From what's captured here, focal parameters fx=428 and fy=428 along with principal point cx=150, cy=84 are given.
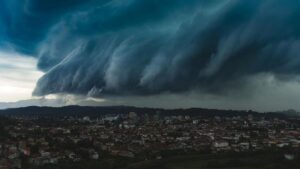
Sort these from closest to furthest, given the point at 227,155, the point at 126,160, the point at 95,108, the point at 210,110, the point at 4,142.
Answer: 1. the point at 126,160
2. the point at 227,155
3. the point at 4,142
4. the point at 210,110
5. the point at 95,108

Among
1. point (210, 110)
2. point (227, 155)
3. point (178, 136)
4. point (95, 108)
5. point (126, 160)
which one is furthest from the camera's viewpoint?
point (95, 108)

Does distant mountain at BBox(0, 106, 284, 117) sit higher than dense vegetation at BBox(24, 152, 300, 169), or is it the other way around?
distant mountain at BBox(0, 106, 284, 117)

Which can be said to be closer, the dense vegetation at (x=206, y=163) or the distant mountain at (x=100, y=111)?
the dense vegetation at (x=206, y=163)

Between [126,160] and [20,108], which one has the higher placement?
[20,108]

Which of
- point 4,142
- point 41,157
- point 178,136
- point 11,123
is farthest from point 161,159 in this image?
point 11,123

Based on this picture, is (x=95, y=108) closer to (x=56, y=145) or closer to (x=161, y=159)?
(x=56, y=145)

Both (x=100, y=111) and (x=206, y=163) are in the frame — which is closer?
(x=206, y=163)

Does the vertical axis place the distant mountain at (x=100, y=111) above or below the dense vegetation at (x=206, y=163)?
above

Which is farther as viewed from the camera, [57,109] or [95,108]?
[95,108]

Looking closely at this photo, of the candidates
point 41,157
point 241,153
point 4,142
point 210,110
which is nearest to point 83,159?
point 41,157

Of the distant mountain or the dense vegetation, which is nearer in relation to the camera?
the dense vegetation
